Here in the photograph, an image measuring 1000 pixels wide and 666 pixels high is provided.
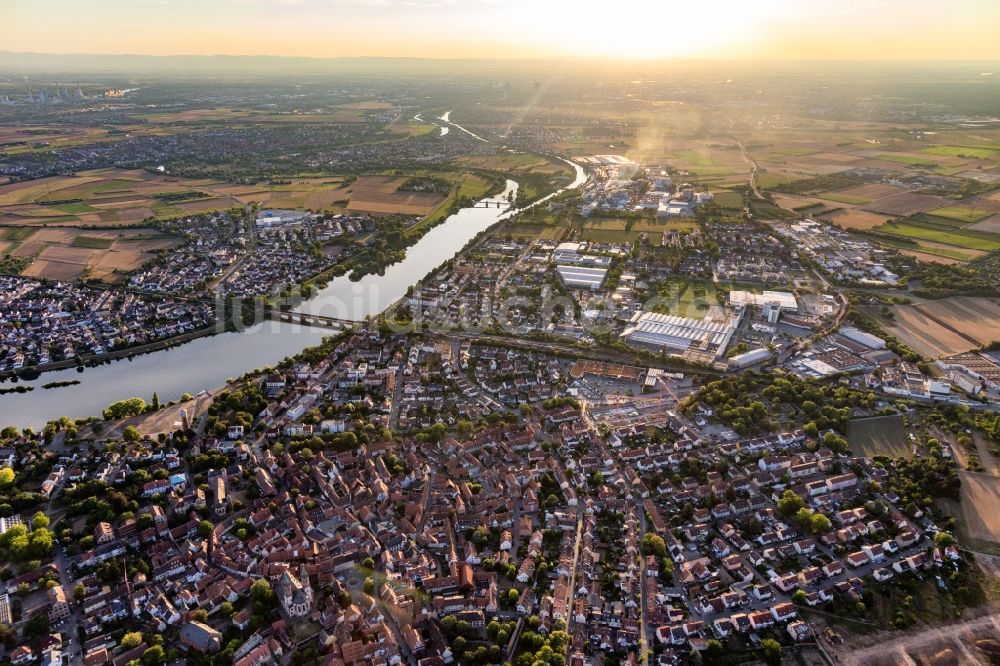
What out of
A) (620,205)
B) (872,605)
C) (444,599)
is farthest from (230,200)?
(872,605)

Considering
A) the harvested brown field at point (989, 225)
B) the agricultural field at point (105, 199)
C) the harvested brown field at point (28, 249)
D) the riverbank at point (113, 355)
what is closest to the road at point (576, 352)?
the riverbank at point (113, 355)

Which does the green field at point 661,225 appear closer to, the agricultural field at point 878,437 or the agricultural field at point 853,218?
the agricultural field at point 853,218

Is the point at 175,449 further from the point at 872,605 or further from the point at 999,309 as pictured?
the point at 999,309

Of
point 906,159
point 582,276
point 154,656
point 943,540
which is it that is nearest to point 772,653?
point 943,540

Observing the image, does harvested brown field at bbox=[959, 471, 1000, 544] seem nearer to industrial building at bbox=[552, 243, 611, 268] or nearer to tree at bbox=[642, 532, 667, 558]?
tree at bbox=[642, 532, 667, 558]

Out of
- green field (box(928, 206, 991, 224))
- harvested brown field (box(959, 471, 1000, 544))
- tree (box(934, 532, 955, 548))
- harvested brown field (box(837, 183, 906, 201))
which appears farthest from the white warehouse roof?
harvested brown field (box(837, 183, 906, 201))

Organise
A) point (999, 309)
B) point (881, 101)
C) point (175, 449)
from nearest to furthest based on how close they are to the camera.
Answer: point (175, 449) → point (999, 309) → point (881, 101)
